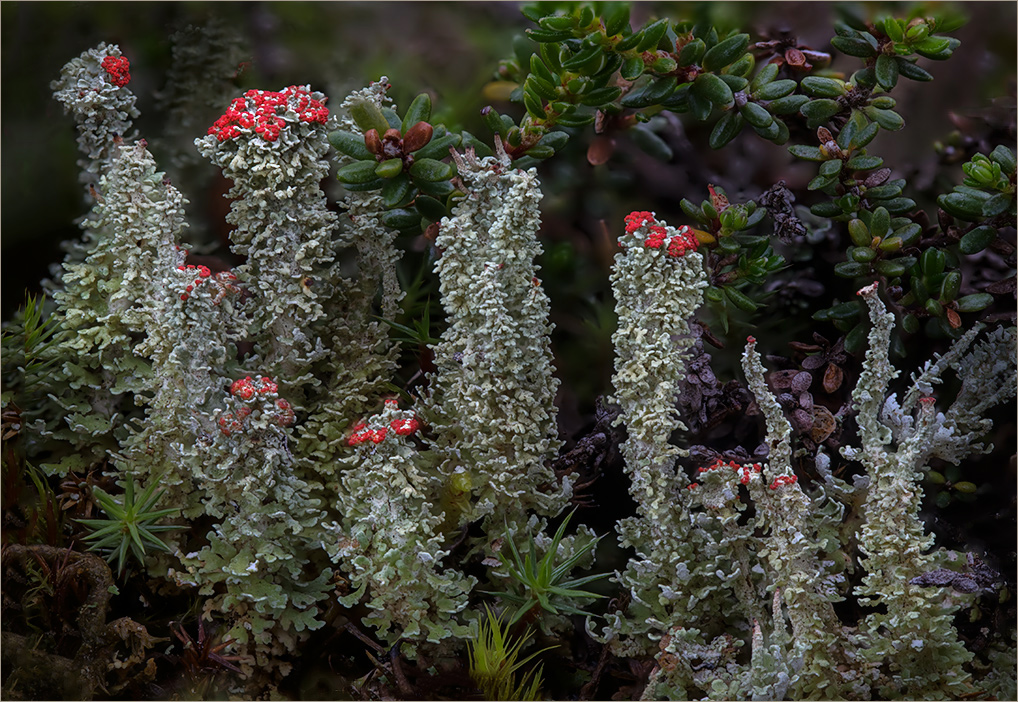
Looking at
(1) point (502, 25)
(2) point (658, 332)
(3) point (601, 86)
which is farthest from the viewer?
(1) point (502, 25)

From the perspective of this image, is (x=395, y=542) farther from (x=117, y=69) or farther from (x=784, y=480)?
(x=117, y=69)

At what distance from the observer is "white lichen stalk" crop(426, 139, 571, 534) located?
1052 mm

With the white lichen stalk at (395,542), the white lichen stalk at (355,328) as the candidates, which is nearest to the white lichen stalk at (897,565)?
the white lichen stalk at (395,542)

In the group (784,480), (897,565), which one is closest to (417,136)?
(784,480)

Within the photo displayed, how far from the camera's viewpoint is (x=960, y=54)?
1.36 meters

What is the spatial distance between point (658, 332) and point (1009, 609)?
1.97 feet

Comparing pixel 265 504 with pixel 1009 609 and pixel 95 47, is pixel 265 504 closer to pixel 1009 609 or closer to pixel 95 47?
pixel 95 47

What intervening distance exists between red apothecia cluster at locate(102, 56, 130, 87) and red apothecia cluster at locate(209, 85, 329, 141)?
22 centimetres

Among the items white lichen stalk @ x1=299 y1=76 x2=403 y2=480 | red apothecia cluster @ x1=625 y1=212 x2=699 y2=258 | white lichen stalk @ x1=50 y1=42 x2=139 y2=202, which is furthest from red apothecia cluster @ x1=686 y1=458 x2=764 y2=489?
white lichen stalk @ x1=50 y1=42 x2=139 y2=202

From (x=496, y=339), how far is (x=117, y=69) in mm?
664

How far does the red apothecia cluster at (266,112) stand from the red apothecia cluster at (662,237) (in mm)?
427

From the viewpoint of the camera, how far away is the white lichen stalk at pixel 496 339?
1.05 m

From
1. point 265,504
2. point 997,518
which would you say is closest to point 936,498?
point 997,518

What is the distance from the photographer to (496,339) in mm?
1058
